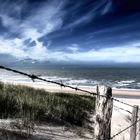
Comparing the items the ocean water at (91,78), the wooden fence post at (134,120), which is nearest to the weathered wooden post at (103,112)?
the wooden fence post at (134,120)

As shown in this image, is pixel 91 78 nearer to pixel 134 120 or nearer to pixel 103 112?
pixel 134 120

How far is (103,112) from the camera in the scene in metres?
3.88

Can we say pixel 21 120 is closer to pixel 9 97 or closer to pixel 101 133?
pixel 9 97

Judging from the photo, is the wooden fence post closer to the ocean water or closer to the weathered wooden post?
the weathered wooden post

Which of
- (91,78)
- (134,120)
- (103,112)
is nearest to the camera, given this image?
(103,112)

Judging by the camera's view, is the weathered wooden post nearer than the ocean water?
Yes

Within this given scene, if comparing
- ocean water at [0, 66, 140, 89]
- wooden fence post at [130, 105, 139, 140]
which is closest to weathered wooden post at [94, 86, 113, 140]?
wooden fence post at [130, 105, 139, 140]

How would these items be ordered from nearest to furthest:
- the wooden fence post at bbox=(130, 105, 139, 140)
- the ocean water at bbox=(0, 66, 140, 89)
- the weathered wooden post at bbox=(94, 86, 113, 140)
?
the weathered wooden post at bbox=(94, 86, 113, 140) → the wooden fence post at bbox=(130, 105, 139, 140) → the ocean water at bbox=(0, 66, 140, 89)

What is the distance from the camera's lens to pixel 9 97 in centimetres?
687

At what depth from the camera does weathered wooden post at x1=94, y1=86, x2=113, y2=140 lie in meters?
3.74

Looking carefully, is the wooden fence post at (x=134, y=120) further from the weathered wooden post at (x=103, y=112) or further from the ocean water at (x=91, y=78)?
the ocean water at (x=91, y=78)

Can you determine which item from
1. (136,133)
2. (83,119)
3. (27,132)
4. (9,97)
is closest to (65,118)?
(83,119)

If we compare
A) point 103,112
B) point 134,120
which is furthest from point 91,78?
point 103,112

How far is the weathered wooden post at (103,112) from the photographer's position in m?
3.74
